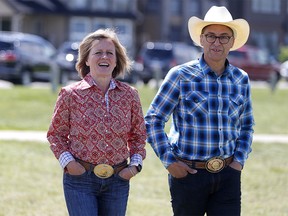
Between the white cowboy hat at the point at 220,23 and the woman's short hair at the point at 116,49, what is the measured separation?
1.78 ft

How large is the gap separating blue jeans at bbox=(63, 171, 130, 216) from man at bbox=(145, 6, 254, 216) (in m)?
0.44

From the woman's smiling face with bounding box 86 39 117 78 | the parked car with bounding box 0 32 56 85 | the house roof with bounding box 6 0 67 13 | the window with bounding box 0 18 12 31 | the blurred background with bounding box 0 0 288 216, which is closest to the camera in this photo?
the woman's smiling face with bounding box 86 39 117 78

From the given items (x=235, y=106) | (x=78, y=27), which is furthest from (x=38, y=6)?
(x=235, y=106)

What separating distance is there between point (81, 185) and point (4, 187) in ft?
15.0

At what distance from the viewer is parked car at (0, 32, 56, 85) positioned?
28094 millimetres

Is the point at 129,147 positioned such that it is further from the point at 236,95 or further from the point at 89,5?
the point at 89,5

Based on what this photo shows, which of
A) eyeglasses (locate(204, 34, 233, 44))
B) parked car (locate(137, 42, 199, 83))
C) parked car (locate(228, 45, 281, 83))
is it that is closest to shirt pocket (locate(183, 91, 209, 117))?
eyeglasses (locate(204, 34, 233, 44))

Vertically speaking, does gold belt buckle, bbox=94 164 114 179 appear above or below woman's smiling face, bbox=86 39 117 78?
below

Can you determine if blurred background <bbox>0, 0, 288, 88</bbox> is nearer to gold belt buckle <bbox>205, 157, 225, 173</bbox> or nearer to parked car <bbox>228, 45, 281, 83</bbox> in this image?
parked car <bbox>228, 45, 281, 83</bbox>

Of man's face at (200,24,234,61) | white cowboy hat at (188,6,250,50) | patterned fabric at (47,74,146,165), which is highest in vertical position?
white cowboy hat at (188,6,250,50)

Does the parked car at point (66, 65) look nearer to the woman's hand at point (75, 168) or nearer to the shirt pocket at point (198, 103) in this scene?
the shirt pocket at point (198, 103)

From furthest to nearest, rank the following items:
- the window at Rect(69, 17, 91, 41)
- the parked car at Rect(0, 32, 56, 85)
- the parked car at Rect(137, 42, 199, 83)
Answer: the window at Rect(69, 17, 91, 41)
the parked car at Rect(137, 42, 199, 83)
the parked car at Rect(0, 32, 56, 85)

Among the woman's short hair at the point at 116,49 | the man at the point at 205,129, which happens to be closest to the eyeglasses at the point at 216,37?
the man at the point at 205,129

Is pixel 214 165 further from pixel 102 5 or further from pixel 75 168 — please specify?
pixel 102 5
